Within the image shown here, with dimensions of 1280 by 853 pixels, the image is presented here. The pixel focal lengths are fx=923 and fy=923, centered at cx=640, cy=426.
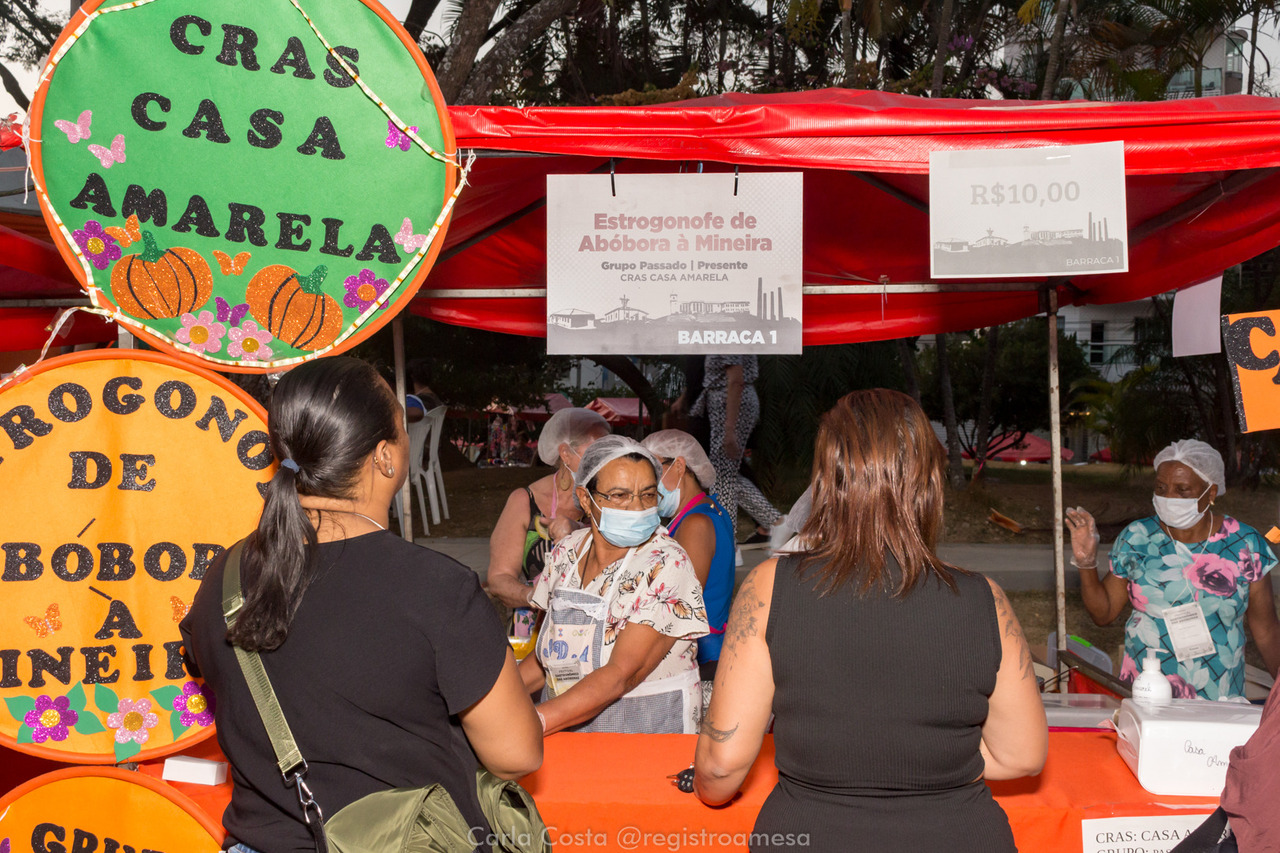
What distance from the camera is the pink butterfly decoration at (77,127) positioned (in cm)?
189

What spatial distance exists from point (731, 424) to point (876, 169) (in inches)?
140

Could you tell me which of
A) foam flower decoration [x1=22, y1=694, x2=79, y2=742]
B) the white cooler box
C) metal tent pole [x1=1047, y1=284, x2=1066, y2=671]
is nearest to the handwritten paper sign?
the white cooler box

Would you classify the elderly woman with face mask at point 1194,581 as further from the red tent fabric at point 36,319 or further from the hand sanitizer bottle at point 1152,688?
the red tent fabric at point 36,319

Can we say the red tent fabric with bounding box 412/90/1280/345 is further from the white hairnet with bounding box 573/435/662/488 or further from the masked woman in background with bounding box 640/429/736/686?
the masked woman in background with bounding box 640/429/736/686

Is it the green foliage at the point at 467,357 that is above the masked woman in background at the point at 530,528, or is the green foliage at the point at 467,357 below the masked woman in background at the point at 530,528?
above

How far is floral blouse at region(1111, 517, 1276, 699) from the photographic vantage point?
334 cm

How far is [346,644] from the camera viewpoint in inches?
57.2

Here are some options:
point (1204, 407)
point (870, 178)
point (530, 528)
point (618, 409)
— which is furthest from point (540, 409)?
point (870, 178)

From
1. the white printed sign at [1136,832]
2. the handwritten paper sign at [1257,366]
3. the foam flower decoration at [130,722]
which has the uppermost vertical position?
the handwritten paper sign at [1257,366]

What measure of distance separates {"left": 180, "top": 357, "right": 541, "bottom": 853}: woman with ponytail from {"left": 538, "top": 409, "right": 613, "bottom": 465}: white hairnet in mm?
2420

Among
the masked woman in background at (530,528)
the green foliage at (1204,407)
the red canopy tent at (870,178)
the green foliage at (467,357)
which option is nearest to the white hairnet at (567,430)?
the masked woman in background at (530,528)

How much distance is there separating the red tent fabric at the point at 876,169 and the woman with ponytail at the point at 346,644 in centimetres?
106

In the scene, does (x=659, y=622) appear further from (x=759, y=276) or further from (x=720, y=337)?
(x=759, y=276)

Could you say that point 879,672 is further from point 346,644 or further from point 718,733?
point 346,644
